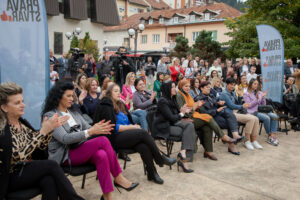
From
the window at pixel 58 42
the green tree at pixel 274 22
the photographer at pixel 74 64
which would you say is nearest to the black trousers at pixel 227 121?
the photographer at pixel 74 64

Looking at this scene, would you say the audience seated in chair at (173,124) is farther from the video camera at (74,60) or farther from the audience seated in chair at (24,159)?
the video camera at (74,60)

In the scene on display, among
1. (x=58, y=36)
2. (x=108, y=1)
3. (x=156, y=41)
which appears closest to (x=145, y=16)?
(x=156, y=41)

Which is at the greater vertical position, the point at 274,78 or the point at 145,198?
the point at 274,78

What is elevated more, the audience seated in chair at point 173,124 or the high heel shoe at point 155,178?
the audience seated in chair at point 173,124

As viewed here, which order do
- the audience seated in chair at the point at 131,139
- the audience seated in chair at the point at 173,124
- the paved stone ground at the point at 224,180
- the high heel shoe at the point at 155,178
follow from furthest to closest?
the audience seated in chair at the point at 173,124 → the high heel shoe at the point at 155,178 → the audience seated in chair at the point at 131,139 → the paved stone ground at the point at 224,180

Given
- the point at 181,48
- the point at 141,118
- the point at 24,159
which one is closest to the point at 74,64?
the point at 141,118

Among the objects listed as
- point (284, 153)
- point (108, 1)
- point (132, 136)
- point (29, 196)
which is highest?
point (108, 1)

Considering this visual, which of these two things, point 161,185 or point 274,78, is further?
point 274,78

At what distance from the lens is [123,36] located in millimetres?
41625

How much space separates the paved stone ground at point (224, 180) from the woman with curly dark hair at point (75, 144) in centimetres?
53

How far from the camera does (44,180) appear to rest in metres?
2.44

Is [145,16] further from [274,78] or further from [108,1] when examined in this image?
[274,78]

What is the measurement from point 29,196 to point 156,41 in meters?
40.6

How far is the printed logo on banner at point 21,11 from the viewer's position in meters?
3.41
